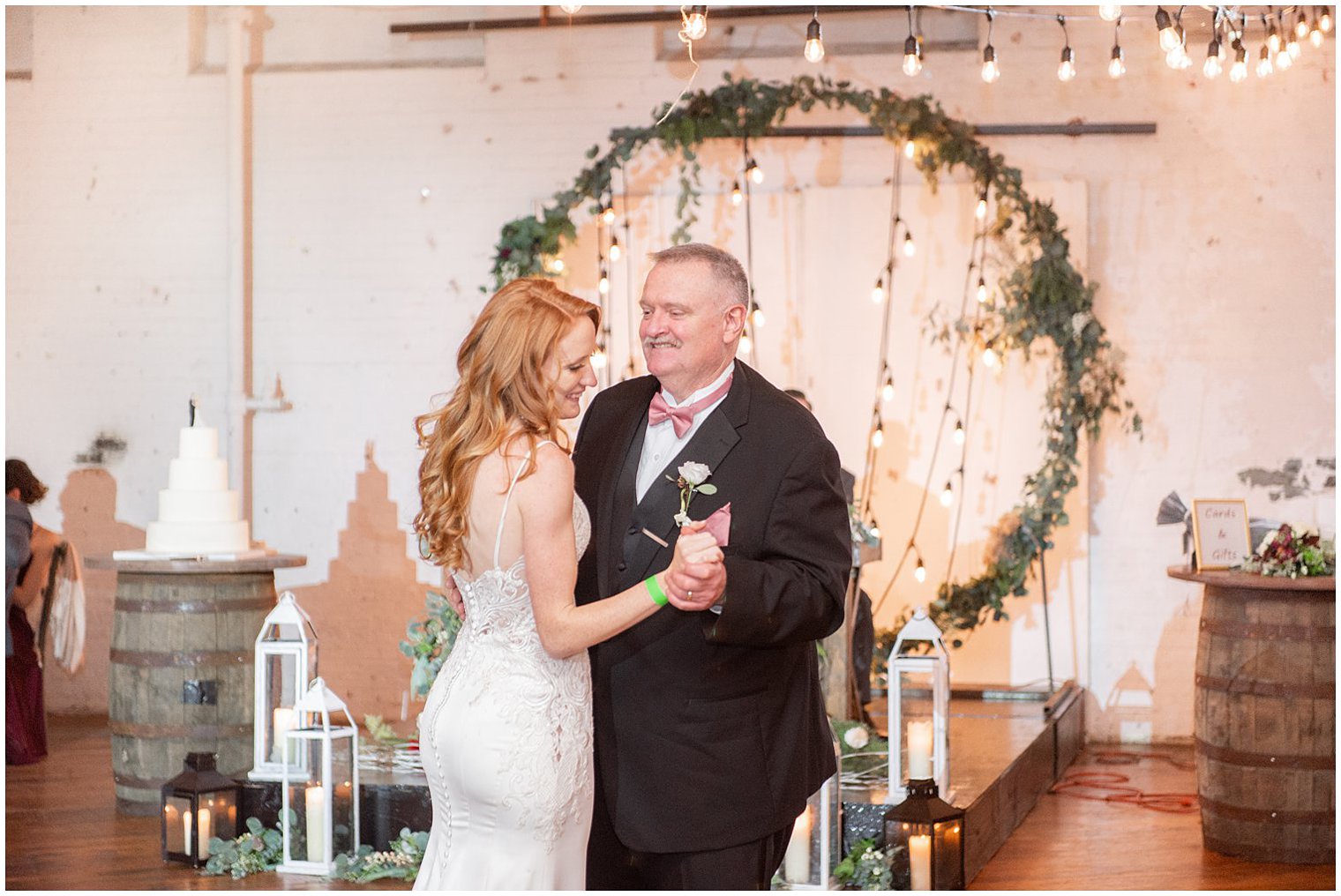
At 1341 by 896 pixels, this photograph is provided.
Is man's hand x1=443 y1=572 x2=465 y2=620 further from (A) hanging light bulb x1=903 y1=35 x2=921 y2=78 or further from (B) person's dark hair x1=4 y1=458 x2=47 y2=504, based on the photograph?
(B) person's dark hair x1=4 y1=458 x2=47 y2=504

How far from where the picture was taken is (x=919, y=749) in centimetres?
422

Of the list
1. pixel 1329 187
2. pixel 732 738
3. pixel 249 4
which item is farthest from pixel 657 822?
pixel 249 4

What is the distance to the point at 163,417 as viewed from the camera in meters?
7.11

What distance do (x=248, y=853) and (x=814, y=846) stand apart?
5.63ft

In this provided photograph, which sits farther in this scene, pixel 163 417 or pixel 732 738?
pixel 163 417

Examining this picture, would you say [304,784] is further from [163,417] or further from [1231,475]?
[1231,475]

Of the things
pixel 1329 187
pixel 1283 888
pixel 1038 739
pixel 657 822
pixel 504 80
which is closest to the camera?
pixel 657 822

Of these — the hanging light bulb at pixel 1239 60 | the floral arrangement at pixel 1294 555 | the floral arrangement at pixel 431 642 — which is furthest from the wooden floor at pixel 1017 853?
the hanging light bulb at pixel 1239 60

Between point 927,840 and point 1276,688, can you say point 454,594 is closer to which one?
point 927,840

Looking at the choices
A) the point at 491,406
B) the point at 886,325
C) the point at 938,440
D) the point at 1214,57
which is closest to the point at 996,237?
the point at 886,325

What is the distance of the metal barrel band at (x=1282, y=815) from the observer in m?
4.34

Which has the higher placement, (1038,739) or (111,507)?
(111,507)

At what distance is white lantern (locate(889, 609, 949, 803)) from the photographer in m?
4.13

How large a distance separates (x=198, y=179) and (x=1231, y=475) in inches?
200
